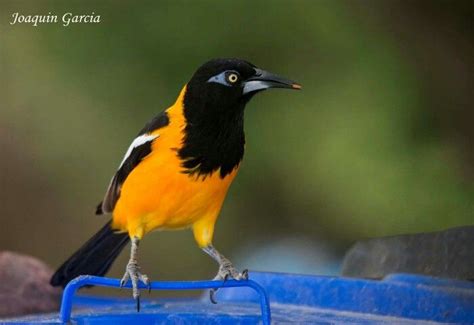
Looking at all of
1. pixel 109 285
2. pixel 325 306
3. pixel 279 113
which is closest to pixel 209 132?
pixel 325 306

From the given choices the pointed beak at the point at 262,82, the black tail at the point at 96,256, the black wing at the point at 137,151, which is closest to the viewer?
the pointed beak at the point at 262,82

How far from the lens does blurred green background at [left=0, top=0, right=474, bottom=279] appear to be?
4.90 meters

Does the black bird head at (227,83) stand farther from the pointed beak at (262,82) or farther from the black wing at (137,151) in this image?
the black wing at (137,151)

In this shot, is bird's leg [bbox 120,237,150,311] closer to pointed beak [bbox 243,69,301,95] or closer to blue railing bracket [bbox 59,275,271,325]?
blue railing bracket [bbox 59,275,271,325]

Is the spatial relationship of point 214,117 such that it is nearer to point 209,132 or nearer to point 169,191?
point 209,132

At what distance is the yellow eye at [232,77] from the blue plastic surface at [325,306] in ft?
2.29

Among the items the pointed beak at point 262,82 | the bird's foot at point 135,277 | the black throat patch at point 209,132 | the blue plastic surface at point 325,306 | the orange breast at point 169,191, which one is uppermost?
the pointed beak at point 262,82

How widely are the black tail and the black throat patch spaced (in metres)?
0.64

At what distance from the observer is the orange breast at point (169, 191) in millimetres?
3008

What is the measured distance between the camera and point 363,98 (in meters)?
5.04

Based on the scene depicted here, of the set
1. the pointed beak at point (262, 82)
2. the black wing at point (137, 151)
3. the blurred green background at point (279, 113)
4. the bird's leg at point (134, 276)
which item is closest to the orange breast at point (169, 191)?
the black wing at point (137, 151)

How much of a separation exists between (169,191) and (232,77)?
0.44 meters

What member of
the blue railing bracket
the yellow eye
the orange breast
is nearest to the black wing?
the orange breast

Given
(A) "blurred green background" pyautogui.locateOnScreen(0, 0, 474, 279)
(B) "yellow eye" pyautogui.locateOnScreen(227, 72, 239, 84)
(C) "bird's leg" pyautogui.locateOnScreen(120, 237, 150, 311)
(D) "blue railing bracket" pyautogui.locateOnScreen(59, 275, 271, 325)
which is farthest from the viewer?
(A) "blurred green background" pyautogui.locateOnScreen(0, 0, 474, 279)
